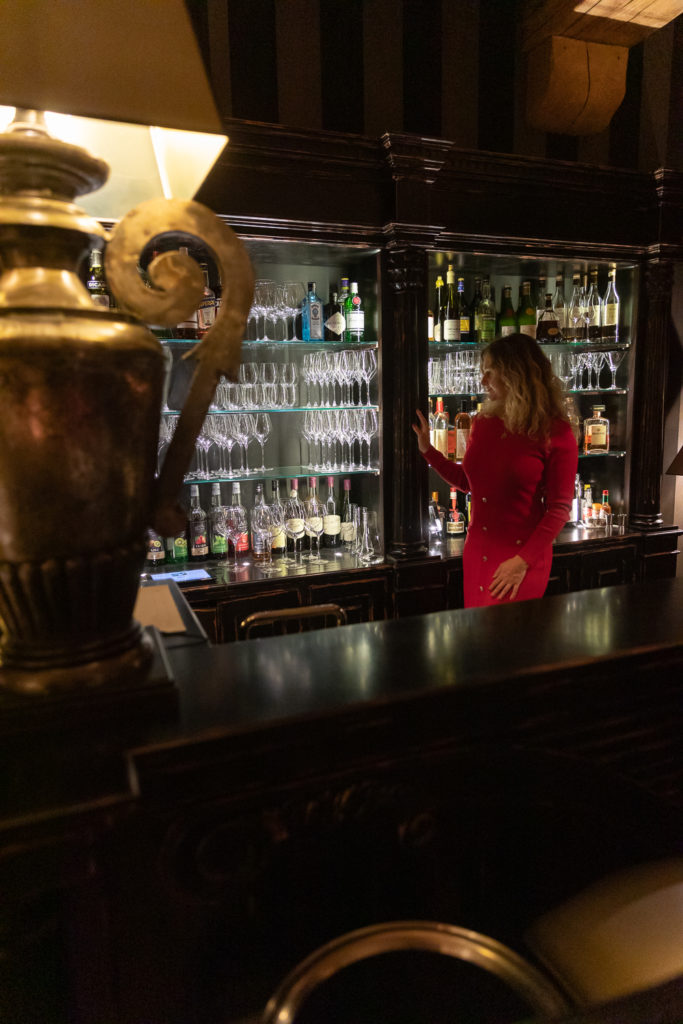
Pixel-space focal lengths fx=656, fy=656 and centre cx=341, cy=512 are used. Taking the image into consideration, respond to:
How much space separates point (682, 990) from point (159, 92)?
0.87 metres

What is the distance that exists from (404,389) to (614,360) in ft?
4.98

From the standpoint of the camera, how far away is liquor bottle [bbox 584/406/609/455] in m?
3.74

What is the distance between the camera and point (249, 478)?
10.0ft

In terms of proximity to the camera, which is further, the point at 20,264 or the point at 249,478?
the point at 249,478

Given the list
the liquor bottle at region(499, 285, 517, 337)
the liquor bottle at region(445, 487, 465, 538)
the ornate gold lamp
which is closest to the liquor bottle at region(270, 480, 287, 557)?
the liquor bottle at region(445, 487, 465, 538)

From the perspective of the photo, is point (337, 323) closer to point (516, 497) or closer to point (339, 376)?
point (339, 376)

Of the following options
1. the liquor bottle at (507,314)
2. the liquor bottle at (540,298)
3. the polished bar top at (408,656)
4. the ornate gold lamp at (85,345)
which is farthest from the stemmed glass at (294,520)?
the ornate gold lamp at (85,345)

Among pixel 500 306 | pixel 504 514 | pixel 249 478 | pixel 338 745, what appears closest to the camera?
pixel 338 745

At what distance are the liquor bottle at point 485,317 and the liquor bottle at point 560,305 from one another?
0.43 m

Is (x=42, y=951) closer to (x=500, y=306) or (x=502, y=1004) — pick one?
(x=502, y=1004)

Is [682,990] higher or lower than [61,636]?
lower

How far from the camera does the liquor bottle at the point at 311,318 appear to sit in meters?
3.12

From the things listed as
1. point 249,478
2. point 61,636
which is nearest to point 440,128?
point 249,478

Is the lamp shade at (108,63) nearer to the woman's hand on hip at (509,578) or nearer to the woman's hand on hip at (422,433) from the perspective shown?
the woman's hand on hip at (509,578)
